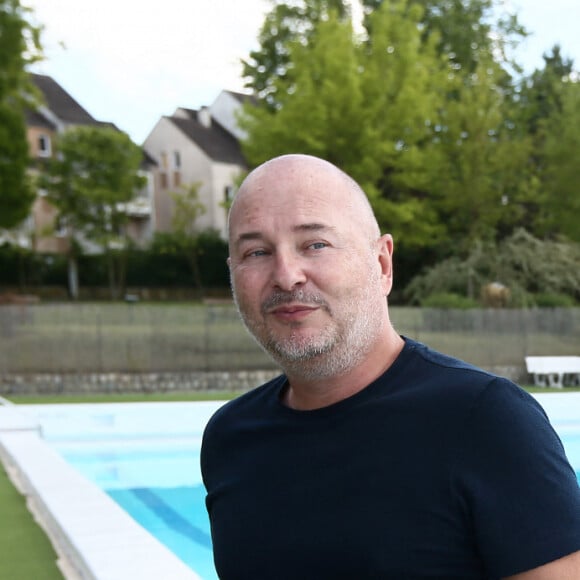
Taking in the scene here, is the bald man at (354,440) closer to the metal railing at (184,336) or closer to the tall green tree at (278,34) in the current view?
the metal railing at (184,336)

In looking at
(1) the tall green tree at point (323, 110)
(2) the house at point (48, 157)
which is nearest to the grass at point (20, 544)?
(1) the tall green tree at point (323, 110)

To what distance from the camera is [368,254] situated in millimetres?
1647

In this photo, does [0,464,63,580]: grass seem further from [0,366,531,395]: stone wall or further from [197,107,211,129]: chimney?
[197,107,211,129]: chimney

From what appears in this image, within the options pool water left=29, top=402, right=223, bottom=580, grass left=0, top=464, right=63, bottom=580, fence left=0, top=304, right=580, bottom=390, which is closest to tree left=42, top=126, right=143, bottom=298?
fence left=0, top=304, right=580, bottom=390

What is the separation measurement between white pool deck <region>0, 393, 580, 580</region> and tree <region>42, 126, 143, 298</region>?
27209mm

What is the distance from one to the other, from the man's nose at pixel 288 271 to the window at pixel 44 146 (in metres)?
44.0

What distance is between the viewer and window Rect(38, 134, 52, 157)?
4328cm

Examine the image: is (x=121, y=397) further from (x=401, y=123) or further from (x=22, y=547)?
(x=401, y=123)

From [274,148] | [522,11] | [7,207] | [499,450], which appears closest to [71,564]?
[499,450]

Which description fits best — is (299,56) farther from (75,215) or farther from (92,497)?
(92,497)

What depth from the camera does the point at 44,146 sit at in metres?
43.8

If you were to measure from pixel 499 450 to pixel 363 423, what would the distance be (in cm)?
27

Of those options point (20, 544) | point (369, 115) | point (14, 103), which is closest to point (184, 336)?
point (14, 103)

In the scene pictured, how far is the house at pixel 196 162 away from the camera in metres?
44.4
